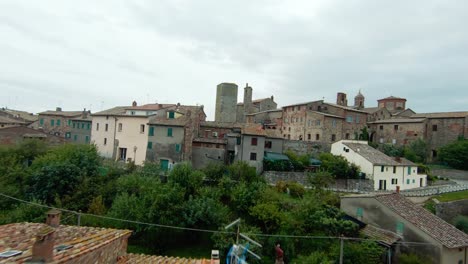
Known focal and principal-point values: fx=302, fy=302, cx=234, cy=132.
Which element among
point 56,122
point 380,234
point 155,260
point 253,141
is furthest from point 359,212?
point 56,122

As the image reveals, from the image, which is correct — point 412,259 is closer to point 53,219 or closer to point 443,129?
point 53,219

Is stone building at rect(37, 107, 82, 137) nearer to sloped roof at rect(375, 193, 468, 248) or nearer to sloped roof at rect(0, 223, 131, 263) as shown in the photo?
sloped roof at rect(0, 223, 131, 263)

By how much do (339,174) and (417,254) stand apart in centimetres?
1582

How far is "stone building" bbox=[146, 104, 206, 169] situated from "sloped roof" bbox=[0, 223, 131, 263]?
2409 centimetres

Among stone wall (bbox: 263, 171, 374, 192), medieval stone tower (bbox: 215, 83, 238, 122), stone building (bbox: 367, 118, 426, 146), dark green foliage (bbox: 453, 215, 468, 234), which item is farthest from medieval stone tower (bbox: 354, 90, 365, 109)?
dark green foliage (bbox: 453, 215, 468, 234)

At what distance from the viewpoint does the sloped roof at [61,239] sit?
7.49m

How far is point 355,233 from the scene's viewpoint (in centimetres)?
2245

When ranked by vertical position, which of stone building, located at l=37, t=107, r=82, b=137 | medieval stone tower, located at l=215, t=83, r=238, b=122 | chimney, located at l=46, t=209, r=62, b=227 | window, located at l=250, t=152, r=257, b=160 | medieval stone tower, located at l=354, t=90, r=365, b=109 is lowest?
chimney, located at l=46, t=209, r=62, b=227

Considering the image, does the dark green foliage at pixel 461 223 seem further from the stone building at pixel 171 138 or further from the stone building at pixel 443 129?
the stone building at pixel 171 138

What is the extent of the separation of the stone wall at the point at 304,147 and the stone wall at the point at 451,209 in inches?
660

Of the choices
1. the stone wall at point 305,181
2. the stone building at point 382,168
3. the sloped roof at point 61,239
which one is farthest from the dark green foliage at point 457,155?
the sloped roof at point 61,239

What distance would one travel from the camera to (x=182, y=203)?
78.6ft

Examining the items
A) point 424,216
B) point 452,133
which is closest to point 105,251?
point 424,216

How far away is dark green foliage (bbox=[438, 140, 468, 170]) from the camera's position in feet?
148
